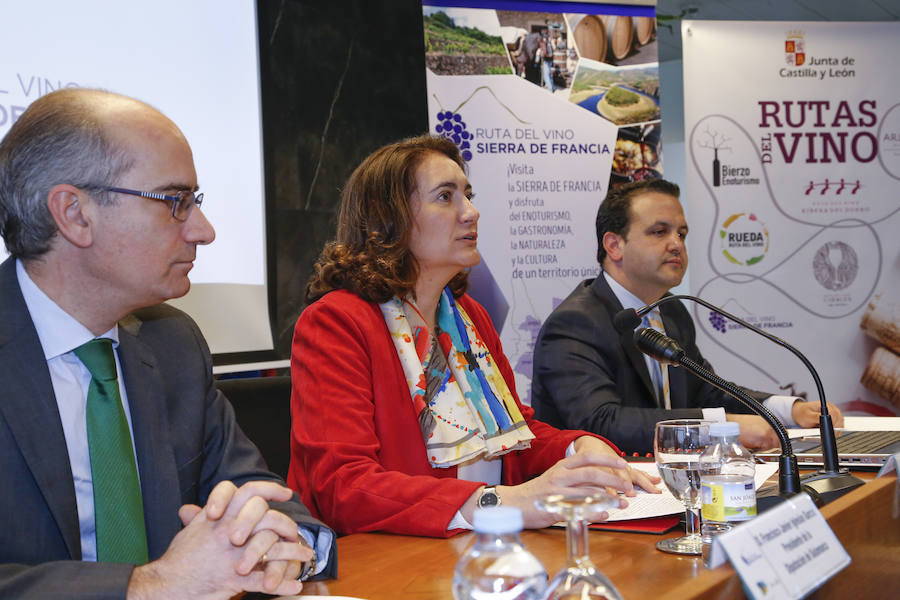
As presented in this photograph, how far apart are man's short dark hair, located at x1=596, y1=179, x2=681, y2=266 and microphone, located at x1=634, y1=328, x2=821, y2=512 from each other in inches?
64.1

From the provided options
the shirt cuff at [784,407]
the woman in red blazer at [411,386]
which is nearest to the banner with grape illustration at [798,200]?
the shirt cuff at [784,407]

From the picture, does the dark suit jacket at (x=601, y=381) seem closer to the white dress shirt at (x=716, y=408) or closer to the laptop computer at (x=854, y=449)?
the white dress shirt at (x=716, y=408)

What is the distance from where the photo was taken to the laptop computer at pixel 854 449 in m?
1.76

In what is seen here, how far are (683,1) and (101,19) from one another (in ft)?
12.2

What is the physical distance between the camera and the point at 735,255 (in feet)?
15.8

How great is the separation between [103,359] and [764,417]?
3.59 ft

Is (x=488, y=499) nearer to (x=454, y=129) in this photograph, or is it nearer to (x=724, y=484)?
(x=724, y=484)

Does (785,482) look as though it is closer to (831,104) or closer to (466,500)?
(466,500)

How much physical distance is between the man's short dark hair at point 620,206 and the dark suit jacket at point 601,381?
0.97ft

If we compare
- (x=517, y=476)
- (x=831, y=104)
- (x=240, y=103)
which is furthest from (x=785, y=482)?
(x=831, y=104)

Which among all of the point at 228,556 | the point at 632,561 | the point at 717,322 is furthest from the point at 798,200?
the point at 228,556

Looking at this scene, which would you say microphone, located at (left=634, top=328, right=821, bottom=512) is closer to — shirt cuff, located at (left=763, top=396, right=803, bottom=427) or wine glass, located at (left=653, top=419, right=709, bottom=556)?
wine glass, located at (left=653, top=419, right=709, bottom=556)

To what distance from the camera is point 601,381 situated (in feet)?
8.25

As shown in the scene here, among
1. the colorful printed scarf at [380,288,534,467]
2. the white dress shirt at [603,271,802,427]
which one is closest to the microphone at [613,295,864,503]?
the white dress shirt at [603,271,802,427]
